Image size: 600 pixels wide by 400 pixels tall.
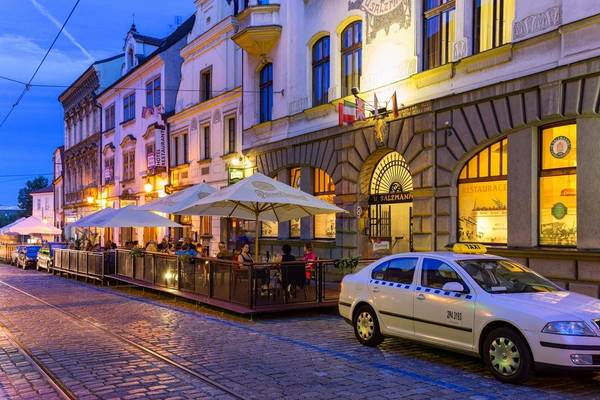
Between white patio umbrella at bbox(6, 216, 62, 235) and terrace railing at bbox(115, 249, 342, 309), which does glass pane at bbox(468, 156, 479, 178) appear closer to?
terrace railing at bbox(115, 249, 342, 309)

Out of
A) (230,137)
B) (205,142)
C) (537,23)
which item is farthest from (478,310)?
(205,142)

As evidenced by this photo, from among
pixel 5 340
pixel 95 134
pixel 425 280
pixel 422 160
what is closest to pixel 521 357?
pixel 425 280

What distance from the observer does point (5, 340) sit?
1040 centimetres

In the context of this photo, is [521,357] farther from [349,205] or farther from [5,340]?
[349,205]

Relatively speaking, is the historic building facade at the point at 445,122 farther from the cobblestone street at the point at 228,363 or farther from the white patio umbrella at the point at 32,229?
the white patio umbrella at the point at 32,229

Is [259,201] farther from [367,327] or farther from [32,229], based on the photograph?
[32,229]

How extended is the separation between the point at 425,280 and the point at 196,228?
72.7ft

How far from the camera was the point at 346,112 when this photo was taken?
60.3 ft

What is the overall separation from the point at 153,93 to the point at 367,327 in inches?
1130

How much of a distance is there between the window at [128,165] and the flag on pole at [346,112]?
2350 centimetres

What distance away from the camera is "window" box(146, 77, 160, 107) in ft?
114

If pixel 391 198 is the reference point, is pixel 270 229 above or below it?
below

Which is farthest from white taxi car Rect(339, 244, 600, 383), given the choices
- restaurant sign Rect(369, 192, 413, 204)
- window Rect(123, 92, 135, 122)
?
window Rect(123, 92, 135, 122)

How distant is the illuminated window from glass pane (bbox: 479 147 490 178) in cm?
1054
